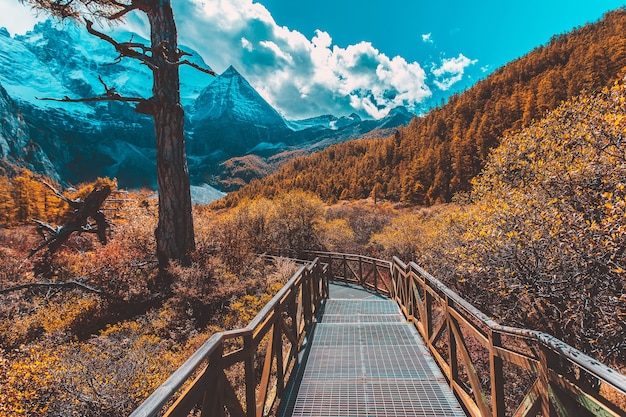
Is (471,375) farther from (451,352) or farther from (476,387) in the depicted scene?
(451,352)

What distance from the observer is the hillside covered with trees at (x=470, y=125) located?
53.8 meters

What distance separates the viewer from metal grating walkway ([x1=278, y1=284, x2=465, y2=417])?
3.20 m

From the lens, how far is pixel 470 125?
215 ft

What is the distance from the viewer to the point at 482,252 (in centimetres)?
589

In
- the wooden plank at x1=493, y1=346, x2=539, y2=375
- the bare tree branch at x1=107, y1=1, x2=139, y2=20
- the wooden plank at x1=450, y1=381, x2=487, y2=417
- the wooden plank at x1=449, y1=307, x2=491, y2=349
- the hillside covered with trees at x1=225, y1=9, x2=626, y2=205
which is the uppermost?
the hillside covered with trees at x1=225, y1=9, x2=626, y2=205

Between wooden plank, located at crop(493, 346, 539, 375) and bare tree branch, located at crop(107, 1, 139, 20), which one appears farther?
bare tree branch, located at crop(107, 1, 139, 20)

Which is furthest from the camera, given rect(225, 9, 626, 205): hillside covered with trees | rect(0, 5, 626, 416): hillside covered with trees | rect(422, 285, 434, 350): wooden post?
rect(225, 9, 626, 205): hillside covered with trees

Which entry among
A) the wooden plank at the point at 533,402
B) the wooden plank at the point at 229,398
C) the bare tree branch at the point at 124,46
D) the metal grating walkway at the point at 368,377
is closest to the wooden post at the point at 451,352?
the metal grating walkway at the point at 368,377

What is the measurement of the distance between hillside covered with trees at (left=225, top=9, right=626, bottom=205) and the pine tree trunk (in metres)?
40.9

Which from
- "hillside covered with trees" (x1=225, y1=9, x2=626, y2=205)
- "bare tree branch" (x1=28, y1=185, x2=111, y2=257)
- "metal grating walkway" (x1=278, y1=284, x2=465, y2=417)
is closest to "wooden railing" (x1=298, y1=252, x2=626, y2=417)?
"metal grating walkway" (x1=278, y1=284, x2=465, y2=417)

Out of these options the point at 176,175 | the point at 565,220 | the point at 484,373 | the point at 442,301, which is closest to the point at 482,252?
the point at 565,220

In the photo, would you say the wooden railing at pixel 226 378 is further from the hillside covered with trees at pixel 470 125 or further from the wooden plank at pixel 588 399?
the hillside covered with trees at pixel 470 125

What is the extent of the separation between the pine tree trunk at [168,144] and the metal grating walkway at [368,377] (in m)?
4.39

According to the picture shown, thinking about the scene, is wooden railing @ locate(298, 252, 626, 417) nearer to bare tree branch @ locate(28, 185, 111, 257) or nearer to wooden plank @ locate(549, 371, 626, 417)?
wooden plank @ locate(549, 371, 626, 417)
